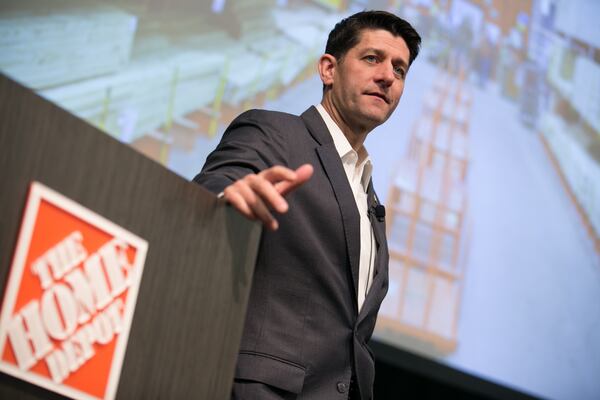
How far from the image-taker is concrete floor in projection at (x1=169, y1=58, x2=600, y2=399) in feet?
11.7

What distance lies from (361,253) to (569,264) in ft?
8.83

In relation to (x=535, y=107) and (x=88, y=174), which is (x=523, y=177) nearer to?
(x=535, y=107)

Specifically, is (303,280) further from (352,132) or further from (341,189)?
(352,132)

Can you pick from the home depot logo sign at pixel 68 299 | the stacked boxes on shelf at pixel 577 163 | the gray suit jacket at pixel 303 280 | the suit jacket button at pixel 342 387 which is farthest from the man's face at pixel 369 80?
the stacked boxes on shelf at pixel 577 163

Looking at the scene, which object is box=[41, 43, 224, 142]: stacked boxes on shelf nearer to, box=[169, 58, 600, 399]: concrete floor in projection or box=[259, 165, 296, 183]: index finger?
box=[169, 58, 600, 399]: concrete floor in projection

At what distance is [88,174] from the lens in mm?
769

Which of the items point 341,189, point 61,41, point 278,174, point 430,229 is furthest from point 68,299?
point 430,229

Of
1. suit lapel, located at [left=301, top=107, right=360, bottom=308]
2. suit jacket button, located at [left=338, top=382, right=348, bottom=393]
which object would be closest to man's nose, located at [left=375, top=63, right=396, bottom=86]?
suit lapel, located at [left=301, top=107, right=360, bottom=308]

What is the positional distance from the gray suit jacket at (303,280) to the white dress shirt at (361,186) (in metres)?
0.03

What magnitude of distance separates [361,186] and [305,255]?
0.40m

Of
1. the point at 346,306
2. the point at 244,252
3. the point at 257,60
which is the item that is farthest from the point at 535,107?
the point at 244,252

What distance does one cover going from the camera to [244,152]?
4.30 ft

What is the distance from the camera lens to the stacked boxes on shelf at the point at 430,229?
3.39 m

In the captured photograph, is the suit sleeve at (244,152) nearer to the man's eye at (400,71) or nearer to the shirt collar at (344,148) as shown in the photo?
the shirt collar at (344,148)
